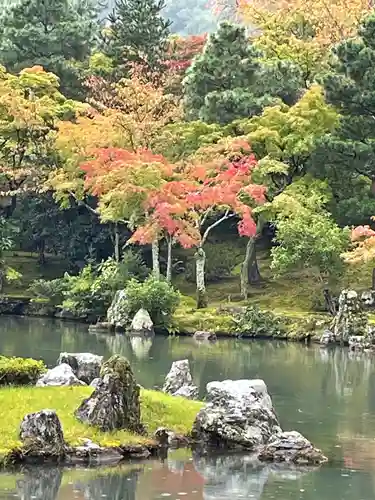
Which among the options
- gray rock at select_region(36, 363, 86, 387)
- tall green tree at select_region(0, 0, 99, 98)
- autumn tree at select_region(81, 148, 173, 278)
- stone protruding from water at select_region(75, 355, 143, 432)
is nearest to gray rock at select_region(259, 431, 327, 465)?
stone protruding from water at select_region(75, 355, 143, 432)

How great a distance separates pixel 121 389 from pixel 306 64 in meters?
31.4

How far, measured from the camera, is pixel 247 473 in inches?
431

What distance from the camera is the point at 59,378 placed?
13.8 metres

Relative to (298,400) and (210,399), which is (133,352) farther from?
(210,399)

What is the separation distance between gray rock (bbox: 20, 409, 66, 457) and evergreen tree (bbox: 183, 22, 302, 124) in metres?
26.8

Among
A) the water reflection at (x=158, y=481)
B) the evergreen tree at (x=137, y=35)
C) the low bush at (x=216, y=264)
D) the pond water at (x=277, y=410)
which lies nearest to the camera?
the water reflection at (x=158, y=481)

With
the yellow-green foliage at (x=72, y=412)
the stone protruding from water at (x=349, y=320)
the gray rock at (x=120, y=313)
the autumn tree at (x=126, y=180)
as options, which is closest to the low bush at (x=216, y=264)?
the autumn tree at (x=126, y=180)

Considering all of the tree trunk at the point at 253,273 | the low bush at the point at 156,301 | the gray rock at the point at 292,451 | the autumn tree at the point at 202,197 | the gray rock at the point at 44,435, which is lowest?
the gray rock at the point at 292,451

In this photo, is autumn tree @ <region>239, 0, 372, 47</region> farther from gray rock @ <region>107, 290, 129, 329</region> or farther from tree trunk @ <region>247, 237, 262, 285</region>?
gray rock @ <region>107, 290, 129, 329</region>

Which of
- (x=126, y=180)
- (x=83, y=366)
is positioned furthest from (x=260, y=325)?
(x=83, y=366)

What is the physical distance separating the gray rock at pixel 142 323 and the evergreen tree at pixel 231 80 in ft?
33.5

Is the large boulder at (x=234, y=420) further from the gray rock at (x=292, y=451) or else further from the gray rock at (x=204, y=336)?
the gray rock at (x=204, y=336)

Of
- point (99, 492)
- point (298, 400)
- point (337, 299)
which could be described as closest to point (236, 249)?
point (337, 299)

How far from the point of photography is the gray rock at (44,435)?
10770mm
